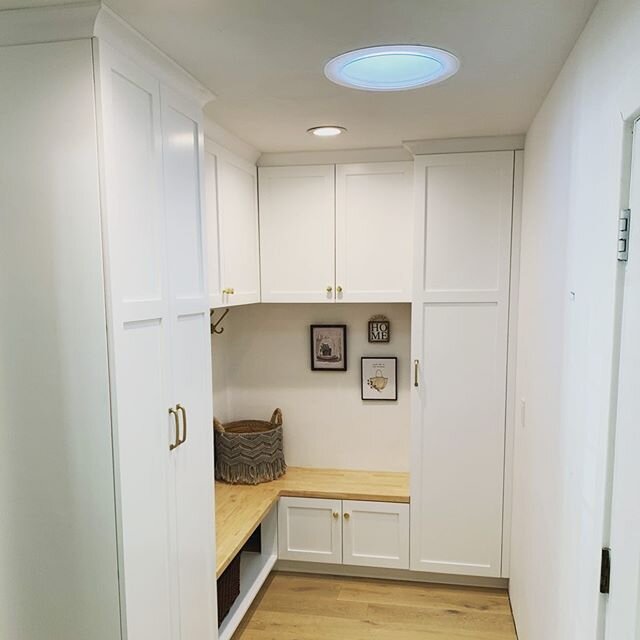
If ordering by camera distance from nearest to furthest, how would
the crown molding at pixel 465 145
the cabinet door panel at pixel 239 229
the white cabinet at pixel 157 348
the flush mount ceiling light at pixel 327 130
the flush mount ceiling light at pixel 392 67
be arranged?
the white cabinet at pixel 157 348
the flush mount ceiling light at pixel 392 67
the flush mount ceiling light at pixel 327 130
the cabinet door panel at pixel 239 229
the crown molding at pixel 465 145

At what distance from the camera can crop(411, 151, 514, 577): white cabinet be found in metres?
2.80

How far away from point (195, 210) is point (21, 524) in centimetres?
114

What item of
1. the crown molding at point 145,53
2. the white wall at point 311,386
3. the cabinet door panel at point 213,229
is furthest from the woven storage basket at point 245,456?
the crown molding at point 145,53

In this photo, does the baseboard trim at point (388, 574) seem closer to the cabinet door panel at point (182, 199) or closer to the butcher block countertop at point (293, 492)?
the butcher block countertop at point (293, 492)

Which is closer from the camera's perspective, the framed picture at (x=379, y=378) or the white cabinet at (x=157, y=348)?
the white cabinet at (x=157, y=348)

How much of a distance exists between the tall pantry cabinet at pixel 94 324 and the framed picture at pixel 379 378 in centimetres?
179

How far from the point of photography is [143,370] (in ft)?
5.32

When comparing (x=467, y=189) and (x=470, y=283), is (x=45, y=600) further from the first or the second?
(x=467, y=189)

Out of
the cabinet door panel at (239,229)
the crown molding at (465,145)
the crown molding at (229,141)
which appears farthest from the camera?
the crown molding at (465,145)

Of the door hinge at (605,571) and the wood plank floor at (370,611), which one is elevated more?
the door hinge at (605,571)

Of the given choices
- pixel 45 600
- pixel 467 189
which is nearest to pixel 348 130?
pixel 467 189

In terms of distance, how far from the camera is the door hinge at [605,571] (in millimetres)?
1204

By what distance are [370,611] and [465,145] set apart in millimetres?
2445

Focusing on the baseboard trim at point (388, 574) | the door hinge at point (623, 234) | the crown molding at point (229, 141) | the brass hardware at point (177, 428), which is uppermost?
the crown molding at point (229, 141)
